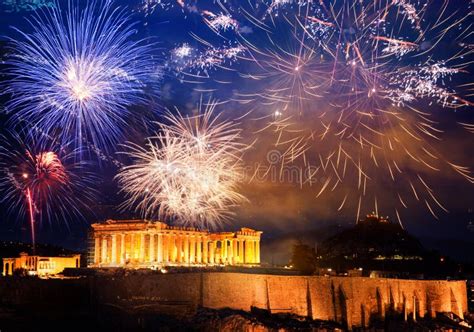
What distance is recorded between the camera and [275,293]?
4897cm

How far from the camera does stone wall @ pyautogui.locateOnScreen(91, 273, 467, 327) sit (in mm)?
46719

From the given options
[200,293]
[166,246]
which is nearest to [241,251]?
[166,246]

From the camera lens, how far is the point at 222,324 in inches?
1655

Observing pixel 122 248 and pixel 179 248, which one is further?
pixel 179 248

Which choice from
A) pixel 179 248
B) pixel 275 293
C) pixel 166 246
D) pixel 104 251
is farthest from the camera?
pixel 179 248

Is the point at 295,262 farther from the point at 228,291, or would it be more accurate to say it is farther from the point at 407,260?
the point at 407,260

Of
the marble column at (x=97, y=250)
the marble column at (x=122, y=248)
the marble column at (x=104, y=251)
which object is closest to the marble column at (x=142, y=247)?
the marble column at (x=122, y=248)

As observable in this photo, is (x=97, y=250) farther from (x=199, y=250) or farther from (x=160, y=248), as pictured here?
(x=199, y=250)

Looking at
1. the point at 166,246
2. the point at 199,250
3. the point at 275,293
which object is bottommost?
the point at 275,293

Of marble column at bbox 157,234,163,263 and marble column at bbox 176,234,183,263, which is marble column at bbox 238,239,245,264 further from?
marble column at bbox 157,234,163,263

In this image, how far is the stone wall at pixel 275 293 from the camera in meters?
46.7

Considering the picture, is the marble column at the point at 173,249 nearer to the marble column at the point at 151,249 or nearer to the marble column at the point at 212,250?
the marble column at the point at 151,249

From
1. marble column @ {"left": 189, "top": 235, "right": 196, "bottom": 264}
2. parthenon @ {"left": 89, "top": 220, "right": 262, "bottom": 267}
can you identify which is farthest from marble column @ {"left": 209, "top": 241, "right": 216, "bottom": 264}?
marble column @ {"left": 189, "top": 235, "right": 196, "bottom": 264}

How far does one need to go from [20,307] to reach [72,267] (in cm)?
1954
